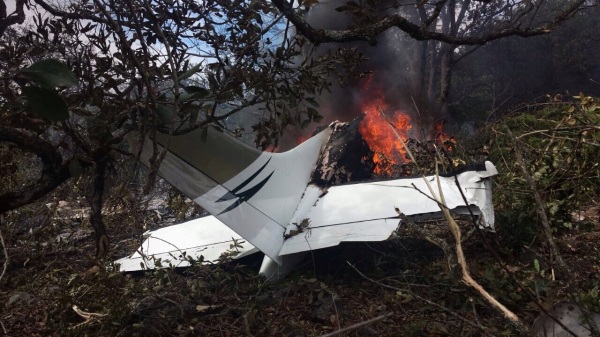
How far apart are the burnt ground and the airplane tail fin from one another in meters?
0.60

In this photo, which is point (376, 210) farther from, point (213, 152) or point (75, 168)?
point (75, 168)

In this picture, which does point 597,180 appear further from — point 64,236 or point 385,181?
point 64,236

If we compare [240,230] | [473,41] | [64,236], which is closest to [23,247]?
[64,236]

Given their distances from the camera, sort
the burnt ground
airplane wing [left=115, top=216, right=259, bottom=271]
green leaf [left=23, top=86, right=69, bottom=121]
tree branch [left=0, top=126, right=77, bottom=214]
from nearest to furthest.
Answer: green leaf [left=23, top=86, right=69, bottom=121] → tree branch [left=0, top=126, right=77, bottom=214] → the burnt ground → airplane wing [left=115, top=216, right=259, bottom=271]

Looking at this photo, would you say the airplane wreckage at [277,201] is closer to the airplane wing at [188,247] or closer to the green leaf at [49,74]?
the airplane wing at [188,247]

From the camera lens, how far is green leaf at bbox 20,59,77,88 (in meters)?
1.51

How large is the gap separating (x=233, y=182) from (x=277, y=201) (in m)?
0.76

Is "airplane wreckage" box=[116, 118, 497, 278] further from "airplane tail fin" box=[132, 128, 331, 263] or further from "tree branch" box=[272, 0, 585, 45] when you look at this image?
"tree branch" box=[272, 0, 585, 45]

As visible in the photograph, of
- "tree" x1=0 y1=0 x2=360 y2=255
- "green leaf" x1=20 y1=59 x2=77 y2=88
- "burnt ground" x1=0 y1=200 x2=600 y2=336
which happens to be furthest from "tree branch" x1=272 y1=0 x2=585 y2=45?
"green leaf" x1=20 y1=59 x2=77 y2=88

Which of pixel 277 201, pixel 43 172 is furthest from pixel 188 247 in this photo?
pixel 43 172

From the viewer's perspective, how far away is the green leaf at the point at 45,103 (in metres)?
1.51

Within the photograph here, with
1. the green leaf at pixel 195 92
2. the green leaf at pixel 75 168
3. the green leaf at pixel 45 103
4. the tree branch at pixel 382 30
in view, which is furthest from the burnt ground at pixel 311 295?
the green leaf at pixel 45 103

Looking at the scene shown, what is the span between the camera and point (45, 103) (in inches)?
60.2

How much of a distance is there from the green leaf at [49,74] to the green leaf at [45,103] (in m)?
0.03
